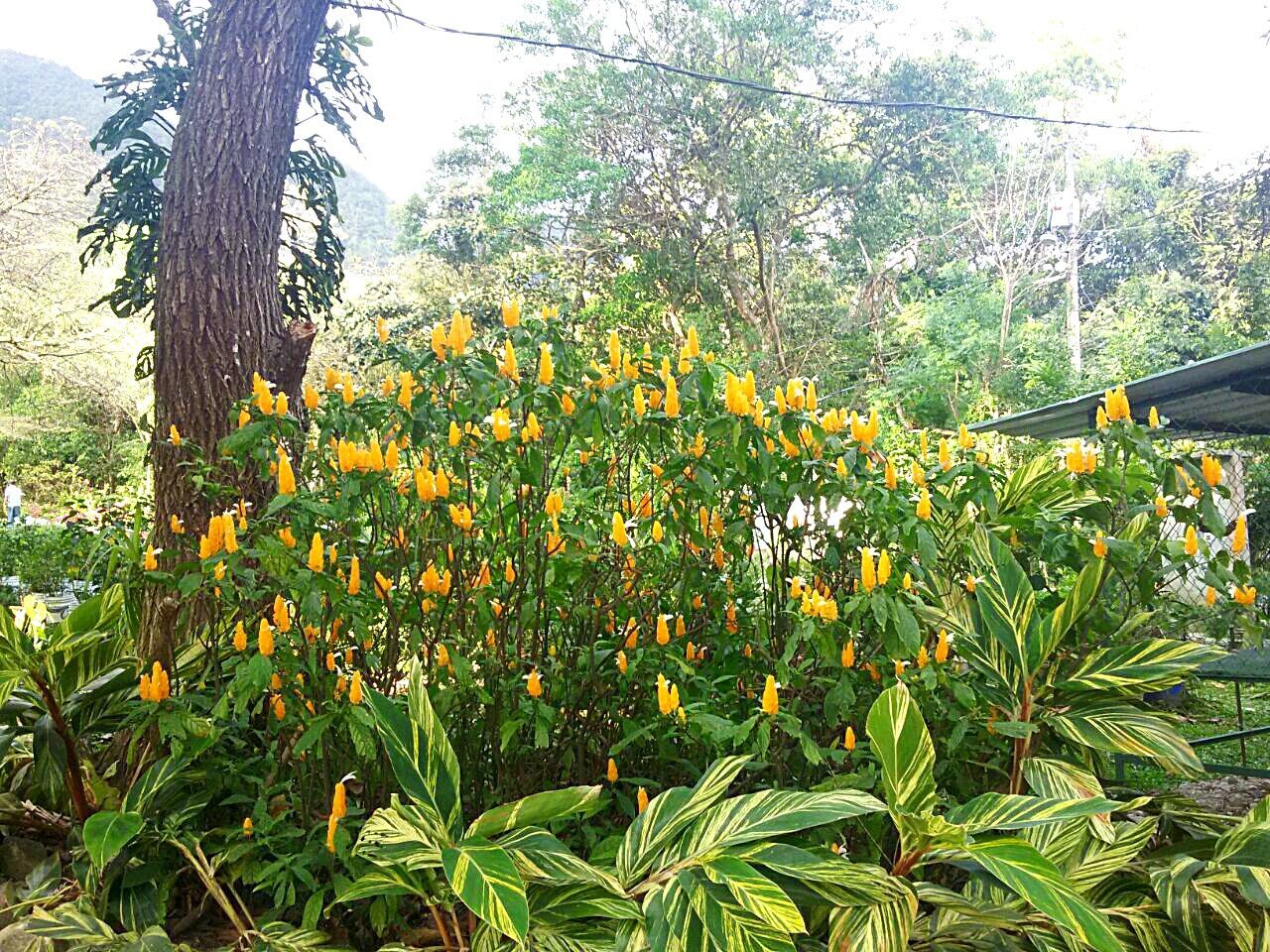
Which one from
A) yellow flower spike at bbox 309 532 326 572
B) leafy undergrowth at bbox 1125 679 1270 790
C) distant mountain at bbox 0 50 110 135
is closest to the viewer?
yellow flower spike at bbox 309 532 326 572

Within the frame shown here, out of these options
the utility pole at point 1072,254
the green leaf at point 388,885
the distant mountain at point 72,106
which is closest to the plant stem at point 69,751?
the green leaf at point 388,885

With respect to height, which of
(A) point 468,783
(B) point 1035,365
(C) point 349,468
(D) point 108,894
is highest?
(B) point 1035,365

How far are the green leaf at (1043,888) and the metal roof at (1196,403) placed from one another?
6.86ft

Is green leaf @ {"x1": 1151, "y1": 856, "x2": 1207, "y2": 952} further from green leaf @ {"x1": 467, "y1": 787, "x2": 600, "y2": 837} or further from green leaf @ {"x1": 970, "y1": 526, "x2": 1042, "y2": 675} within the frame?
green leaf @ {"x1": 467, "y1": 787, "x2": 600, "y2": 837}

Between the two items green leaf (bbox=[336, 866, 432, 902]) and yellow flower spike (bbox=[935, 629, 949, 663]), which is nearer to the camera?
green leaf (bbox=[336, 866, 432, 902])

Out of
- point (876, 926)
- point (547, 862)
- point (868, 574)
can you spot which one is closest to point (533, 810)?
point (547, 862)

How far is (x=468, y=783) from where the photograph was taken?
69.0 inches

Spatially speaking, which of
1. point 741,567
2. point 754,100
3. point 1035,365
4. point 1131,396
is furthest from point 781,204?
point 741,567

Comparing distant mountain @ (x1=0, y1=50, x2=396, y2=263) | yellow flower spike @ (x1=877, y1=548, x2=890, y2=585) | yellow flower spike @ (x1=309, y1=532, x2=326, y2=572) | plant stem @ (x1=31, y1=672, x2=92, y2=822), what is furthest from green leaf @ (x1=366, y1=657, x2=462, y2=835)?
distant mountain @ (x1=0, y1=50, x2=396, y2=263)

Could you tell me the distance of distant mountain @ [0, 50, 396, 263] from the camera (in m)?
26.2

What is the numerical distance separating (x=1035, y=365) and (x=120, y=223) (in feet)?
38.1

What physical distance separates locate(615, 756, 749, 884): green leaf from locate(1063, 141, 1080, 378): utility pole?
552 inches

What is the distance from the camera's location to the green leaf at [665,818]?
1.29m

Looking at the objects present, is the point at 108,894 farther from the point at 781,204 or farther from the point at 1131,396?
the point at 781,204
